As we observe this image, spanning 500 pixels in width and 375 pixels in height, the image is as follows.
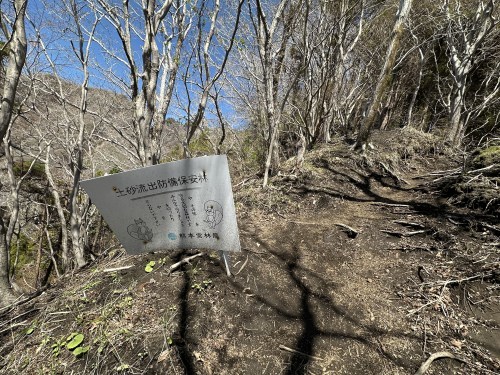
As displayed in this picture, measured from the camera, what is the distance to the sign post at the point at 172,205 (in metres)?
1.75

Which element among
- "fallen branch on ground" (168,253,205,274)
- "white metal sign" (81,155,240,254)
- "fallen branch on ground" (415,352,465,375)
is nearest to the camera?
"fallen branch on ground" (415,352,465,375)

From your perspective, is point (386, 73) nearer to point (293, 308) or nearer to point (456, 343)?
point (456, 343)

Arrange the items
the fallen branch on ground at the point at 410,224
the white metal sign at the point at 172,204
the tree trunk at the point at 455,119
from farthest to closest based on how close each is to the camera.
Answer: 1. the tree trunk at the point at 455,119
2. the fallen branch on ground at the point at 410,224
3. the white metal sign at the point at 172,204

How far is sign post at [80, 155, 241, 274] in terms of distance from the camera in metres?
1.75

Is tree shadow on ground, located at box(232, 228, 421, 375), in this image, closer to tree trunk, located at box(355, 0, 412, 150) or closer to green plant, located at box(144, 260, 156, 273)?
green plant, located at box(144, 260, 156, 273)

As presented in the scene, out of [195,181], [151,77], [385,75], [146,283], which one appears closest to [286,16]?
[385,75]

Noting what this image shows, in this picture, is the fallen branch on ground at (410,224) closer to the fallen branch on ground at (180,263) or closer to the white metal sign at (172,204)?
the white metal sign at (172,204)

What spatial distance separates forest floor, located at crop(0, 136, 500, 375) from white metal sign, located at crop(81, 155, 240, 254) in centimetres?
40

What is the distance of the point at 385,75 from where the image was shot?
15.3 feet

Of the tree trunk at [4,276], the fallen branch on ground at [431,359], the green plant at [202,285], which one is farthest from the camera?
the tree trunk at [4,276]

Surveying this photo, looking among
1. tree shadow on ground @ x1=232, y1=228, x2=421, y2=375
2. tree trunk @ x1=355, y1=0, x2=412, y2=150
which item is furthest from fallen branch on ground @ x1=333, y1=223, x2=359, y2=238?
tree trunk @ x1=355, y1=0, x2=412, y2=150

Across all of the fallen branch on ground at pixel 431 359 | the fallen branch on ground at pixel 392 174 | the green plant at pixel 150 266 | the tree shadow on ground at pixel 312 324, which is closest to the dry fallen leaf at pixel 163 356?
the tree shadow on ground at pixel 312 324

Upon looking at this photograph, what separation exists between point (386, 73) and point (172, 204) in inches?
195

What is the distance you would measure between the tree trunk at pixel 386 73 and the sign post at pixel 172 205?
4335mm
